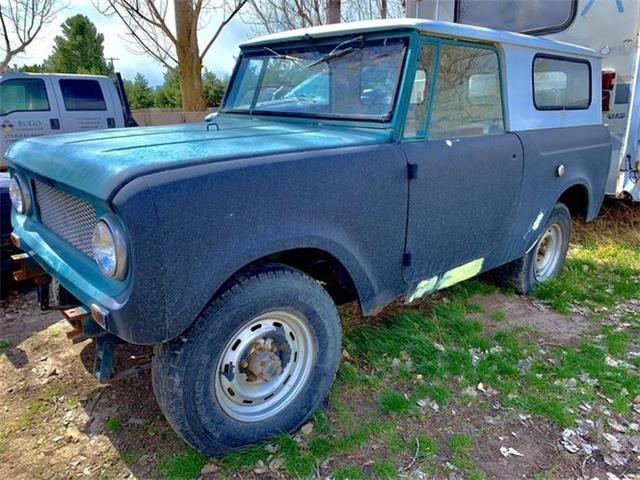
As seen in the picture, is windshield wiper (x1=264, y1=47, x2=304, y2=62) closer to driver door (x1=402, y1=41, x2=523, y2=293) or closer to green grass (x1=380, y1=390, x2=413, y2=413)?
driver door (x1=402, y1=41, x2=523, y2=293)

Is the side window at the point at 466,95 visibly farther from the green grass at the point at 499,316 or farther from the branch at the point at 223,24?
the branch at the point at 223,24

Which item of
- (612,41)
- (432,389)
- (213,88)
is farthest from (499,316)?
(213,88)

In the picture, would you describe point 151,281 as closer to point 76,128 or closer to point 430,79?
point 430,79

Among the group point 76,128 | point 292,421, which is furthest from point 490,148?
point 76,128

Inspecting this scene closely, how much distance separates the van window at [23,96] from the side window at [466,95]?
30.1 feet

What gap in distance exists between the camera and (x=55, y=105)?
32.4ft

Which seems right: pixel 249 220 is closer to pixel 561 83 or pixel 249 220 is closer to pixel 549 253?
pixel 561 83

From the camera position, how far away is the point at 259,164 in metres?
2.17

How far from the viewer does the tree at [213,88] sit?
22000mm

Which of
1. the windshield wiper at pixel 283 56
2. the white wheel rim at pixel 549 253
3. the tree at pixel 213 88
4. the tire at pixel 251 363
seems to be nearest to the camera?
the tire at pixel 251 363

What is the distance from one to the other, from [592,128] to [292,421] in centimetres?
351

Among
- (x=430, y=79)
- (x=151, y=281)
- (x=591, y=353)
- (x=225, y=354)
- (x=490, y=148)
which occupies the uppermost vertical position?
(x=430, y=79)

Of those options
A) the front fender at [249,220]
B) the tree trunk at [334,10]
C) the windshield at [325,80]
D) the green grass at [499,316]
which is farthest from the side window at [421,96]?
the tree trunk at [334,10]

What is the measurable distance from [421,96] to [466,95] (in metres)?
0.48
